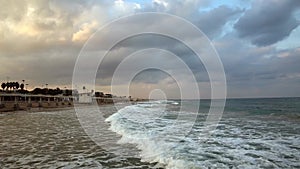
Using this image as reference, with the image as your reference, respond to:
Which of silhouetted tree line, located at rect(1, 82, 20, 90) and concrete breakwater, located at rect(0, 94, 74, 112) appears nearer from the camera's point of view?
concrete breakwater, located at rect(0, 94, 74, 112)

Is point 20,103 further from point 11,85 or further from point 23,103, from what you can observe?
point 11,85

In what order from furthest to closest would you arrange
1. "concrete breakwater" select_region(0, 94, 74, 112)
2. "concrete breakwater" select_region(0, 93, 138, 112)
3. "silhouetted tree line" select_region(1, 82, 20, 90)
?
1. "silhouetted tree line" select_region(1, 82, 20, 90)
2. "concrete breakwater" select_region(0, 93, 138, 112)
3. "concrete breakwater" select_region(0, 94, 74, 112)

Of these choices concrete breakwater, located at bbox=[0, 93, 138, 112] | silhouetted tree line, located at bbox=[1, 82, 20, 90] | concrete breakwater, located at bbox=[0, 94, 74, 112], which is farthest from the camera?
silhouetted tree line, located at bbox=[1, 82, 20, 90]

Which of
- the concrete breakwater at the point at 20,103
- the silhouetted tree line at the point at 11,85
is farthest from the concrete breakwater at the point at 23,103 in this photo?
the silhouetted tree line at the point at 11,85

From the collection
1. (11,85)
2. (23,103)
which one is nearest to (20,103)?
(23,103)

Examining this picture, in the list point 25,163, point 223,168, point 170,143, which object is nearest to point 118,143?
A: point 170,143

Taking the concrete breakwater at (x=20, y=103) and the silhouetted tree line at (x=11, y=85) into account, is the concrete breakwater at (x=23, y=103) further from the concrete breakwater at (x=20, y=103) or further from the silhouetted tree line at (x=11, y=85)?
the silhouetted tree line at (x=11, y=85)

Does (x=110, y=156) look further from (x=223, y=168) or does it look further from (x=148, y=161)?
(x=223, y=168)

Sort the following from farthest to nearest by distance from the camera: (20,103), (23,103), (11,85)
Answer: (11,85) < (23,103) < (20,103)

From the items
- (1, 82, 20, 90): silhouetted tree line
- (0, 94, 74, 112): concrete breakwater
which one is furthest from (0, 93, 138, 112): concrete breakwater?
(1, 82, 20, 90): silhouetted tree line

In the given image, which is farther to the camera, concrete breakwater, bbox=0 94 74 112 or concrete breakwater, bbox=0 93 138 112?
concrete breakwater, bbox=0 93 138 112

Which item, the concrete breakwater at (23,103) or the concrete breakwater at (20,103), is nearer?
the concrete breakwater at (20,103)

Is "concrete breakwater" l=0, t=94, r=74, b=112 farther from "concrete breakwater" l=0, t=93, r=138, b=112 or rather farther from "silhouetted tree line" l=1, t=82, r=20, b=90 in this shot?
"silhouetted tree line" l=1, t=82, r=20, b=90

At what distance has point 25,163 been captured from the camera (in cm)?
898
